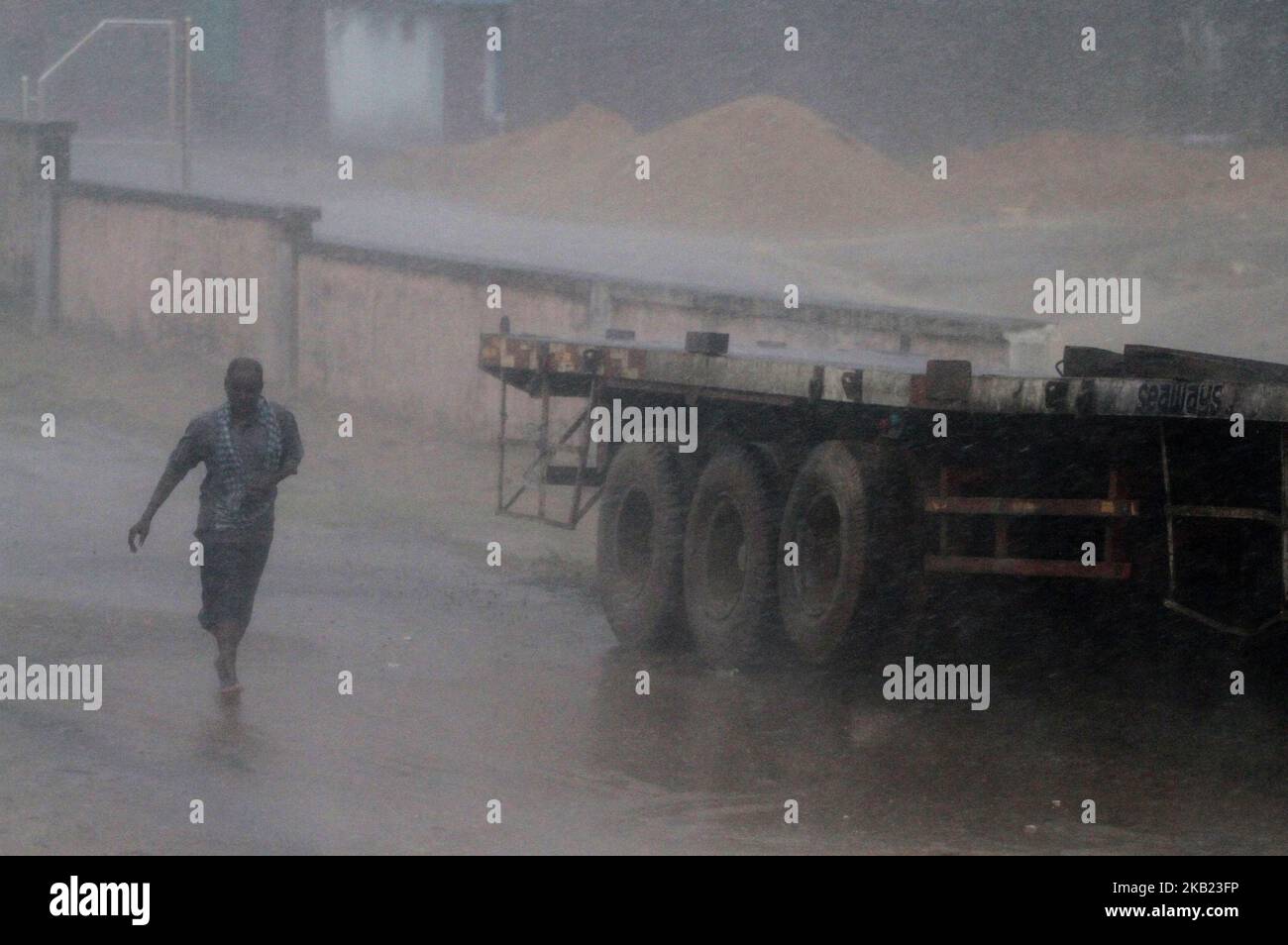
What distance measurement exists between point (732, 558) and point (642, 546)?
1.13 metres

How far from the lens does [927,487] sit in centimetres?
937

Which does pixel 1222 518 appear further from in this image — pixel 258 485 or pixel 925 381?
pixel 258 485

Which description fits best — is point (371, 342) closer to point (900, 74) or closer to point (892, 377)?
point (892, 377)

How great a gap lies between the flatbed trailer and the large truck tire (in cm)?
1

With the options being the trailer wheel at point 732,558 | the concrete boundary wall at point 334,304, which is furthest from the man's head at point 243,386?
the concrete boundary wall at point 334,304

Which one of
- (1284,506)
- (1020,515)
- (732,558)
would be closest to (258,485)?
(732,558)

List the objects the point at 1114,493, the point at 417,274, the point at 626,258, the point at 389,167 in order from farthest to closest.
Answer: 1. the point at 389,167
2. the point at 626,258
3. the point at 417,274
4. the point at 1114,493

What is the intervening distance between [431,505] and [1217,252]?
15722 mm

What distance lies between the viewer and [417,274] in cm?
2033

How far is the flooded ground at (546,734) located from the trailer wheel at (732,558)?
9.1 inches

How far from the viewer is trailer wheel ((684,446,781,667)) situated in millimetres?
10516

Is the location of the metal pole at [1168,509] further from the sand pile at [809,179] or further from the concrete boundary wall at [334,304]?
the sand pile at [809,179]

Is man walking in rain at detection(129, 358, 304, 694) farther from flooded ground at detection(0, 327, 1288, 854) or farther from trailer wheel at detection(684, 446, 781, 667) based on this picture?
trailer wheel at detection(684, 446, 781, 667)
